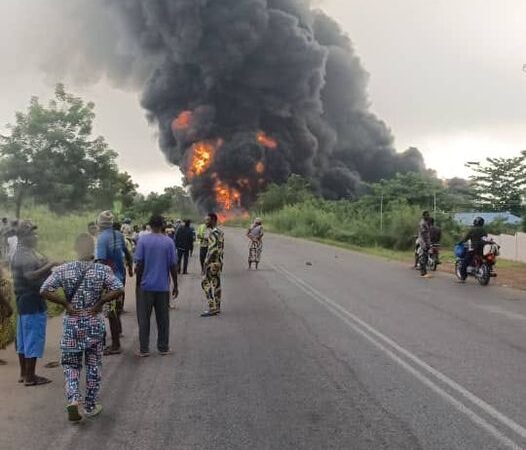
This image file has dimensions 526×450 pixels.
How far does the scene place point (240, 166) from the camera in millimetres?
73938

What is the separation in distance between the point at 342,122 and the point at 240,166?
23865 millimetres

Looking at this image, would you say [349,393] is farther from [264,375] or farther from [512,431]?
[512,431]

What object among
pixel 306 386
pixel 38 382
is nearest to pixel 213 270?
pixel 38 382

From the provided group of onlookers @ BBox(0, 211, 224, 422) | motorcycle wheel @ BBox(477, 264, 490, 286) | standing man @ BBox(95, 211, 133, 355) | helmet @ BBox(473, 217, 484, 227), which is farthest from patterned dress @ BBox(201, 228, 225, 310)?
motorcycle wheel @ BBox(477, 264, 490, 286)

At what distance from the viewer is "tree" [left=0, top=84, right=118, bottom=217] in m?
30.2

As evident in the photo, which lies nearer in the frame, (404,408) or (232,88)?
(404,408)

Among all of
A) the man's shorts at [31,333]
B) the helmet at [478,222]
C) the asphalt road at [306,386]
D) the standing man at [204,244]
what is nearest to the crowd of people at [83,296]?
the man's shorts at [31,333]

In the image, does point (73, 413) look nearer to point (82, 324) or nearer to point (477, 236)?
point (82, 324)

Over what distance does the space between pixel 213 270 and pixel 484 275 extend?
332 inches

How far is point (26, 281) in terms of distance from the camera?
6.64 metres

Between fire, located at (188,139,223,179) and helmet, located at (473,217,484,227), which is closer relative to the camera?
helmet, located at (473,217,484,227)

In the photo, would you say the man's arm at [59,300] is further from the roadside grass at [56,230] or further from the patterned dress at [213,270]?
the roadside grass at [56,230]

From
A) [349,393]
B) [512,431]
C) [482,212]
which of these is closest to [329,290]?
[349,393]

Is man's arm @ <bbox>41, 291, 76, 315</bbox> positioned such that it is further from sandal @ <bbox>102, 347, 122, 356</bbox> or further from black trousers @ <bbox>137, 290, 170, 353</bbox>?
sandal @ <bbox>102, 347, 122, 356</bbox>
